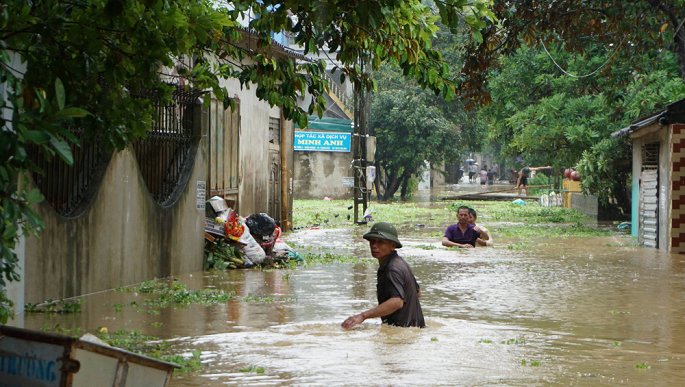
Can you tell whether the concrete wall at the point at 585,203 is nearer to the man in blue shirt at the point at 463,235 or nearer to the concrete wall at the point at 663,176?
the concrete wall at the point at 663,176

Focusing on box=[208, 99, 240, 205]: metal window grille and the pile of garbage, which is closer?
the pile of garbage

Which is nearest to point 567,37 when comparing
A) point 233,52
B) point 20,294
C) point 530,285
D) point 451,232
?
point 451,232

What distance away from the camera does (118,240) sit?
14.3 metres

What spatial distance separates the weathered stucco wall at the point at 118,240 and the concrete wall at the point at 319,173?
31.9m

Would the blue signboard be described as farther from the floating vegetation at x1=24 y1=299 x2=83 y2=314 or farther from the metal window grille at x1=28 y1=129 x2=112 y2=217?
the floating vegetation at x1=24 y1=299 x2=83 y2=314

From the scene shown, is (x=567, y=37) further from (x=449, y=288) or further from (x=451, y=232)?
(x=449, y=288)

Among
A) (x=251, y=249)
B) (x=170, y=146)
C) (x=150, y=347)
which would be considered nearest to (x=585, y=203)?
(x=251, y=249)

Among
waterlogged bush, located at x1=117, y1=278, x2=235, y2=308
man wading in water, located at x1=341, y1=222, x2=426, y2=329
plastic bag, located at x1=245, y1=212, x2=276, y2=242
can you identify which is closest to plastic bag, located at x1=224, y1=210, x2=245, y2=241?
plastic bag, located at x1=245, y1=212, x2=276, y2=242

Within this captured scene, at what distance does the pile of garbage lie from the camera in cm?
1769

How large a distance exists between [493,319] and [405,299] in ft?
8.61

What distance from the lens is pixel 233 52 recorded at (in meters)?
11.6

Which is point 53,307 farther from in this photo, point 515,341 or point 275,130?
point 275,130

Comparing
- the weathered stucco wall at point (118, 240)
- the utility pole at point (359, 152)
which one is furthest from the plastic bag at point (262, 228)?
the utility pole at point (359, 152)

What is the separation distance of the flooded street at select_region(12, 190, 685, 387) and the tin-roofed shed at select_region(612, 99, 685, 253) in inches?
95.0
